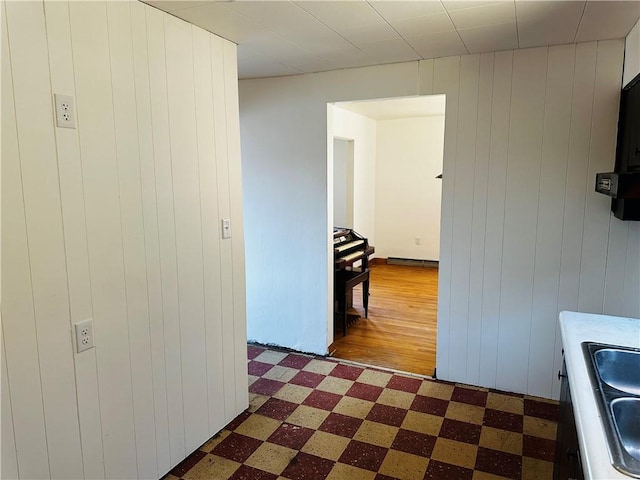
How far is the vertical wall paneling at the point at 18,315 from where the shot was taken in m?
1.51

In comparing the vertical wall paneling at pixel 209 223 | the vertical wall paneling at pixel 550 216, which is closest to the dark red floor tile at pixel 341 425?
the vertical wall paneling at pixel 209 223

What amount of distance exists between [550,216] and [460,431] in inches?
56.4

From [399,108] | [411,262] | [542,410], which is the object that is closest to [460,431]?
[542,410]

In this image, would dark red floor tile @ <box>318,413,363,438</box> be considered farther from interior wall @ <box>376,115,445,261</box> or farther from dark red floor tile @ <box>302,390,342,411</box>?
interior wall @ <box>376,115,445,261</box>

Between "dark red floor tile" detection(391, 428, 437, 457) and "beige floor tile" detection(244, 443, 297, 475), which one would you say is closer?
"beige floor tile" detection(244, 443, 297, 475)

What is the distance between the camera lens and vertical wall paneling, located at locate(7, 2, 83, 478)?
1548mm

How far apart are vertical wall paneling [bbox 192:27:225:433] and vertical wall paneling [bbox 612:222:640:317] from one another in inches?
95.4

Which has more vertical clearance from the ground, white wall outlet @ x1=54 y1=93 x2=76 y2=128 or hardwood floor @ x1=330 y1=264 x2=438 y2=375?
white wall outlet @ x1=54 y1=93 x2=76 y2=128

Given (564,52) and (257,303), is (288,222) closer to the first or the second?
(257,303)

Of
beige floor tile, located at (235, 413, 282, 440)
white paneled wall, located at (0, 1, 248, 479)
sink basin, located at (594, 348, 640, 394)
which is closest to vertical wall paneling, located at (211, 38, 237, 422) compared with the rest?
white paneled wall, located at (0, 1, 248, 479)

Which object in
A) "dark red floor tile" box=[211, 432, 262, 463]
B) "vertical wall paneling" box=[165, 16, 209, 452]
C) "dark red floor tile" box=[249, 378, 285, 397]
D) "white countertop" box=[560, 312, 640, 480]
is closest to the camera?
"white countertop" box=[560, 312, 640, 480]

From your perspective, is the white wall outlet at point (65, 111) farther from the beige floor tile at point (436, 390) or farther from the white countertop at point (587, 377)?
the beige floor tile at point (436, 390)

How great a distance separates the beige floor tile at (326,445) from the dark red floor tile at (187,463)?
1.83 feet

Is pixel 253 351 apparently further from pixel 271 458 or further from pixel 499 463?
pixel 499 463
